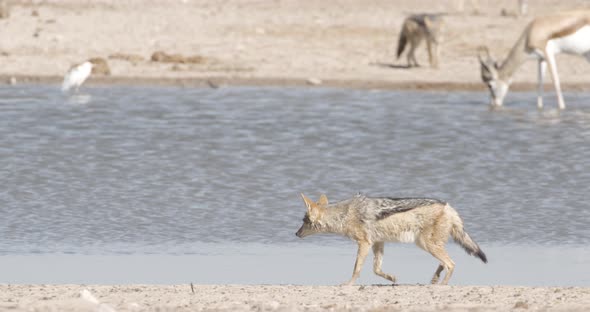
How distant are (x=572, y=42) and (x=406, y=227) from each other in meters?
10.6

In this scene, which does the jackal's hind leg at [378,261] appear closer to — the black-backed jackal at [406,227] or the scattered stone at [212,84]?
the black-backed jackal at [406,227]

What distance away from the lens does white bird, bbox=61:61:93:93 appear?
60.2ft

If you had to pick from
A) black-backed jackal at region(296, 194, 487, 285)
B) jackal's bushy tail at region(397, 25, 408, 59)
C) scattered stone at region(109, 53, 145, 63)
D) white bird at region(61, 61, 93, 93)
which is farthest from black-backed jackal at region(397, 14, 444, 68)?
black-backed jackal at region(296, 194, 487, 285)

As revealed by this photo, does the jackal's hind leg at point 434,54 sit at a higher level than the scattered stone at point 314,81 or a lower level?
higher

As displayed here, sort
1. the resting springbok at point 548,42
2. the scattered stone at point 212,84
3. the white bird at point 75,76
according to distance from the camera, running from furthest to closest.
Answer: the scattered stone at point 212,84, the resting springbok at point 548,42, the white bird at point 75,76

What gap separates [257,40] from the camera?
878 inches

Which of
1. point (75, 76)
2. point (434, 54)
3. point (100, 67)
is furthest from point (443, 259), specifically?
point (434, 54)

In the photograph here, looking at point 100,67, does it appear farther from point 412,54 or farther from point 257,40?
point 412,54

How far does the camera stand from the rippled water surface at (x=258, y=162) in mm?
11102

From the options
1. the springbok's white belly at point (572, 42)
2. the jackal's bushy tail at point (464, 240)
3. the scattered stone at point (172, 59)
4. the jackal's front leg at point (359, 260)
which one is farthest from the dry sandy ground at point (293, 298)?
the scattered stone at point (172, 59)

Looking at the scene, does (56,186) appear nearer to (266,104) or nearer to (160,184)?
(160,184)

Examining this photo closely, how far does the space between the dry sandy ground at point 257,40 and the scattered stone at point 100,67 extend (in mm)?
110

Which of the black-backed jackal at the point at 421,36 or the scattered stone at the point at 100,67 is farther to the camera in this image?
the black-backed jackal at the point at 421,36

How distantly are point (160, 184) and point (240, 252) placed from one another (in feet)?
9.65
